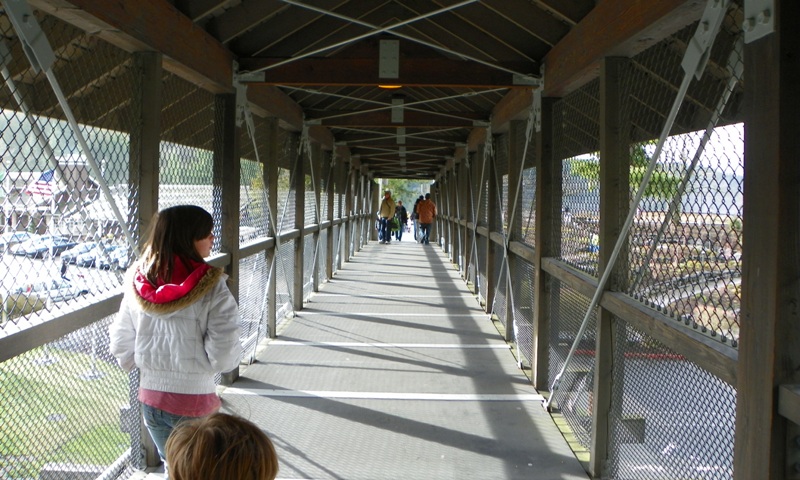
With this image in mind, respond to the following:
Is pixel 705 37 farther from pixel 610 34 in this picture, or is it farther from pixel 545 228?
pixel 545 228

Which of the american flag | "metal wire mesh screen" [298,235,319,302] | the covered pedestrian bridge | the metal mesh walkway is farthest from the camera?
"metal wire mesh screen" [298,235,319,302]

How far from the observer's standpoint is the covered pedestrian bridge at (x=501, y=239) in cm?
235

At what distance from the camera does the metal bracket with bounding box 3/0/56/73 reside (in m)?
2.46

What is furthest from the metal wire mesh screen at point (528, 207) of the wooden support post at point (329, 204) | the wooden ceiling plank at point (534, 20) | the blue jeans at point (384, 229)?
the blue jeans at point (384, 229)

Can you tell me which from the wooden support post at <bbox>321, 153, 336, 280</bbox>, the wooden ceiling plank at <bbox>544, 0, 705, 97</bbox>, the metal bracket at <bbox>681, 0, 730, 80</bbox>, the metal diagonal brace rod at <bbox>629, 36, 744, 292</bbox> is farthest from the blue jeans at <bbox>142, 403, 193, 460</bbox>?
the wooden support post at <bbox>321, 153, 336, 280</bbox>

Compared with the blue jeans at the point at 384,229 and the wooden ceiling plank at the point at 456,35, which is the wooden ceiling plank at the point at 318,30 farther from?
the blue jeans at the point at 384,229

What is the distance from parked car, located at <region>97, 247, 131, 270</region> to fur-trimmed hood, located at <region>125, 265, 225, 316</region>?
889 mm

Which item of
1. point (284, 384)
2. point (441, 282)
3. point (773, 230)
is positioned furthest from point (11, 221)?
point (441, 282)

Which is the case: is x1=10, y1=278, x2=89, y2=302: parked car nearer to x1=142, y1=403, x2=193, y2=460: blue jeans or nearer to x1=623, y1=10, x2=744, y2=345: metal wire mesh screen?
x1=142, y1=403, x2=193, y2=460: blue jeans

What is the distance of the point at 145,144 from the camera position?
12.1 ft

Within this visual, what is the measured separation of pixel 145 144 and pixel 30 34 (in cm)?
119

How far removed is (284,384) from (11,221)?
10.5ft

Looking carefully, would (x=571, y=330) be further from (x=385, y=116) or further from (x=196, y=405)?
(x=385, y=116)

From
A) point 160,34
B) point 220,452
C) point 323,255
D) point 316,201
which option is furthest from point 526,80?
point 323,255
